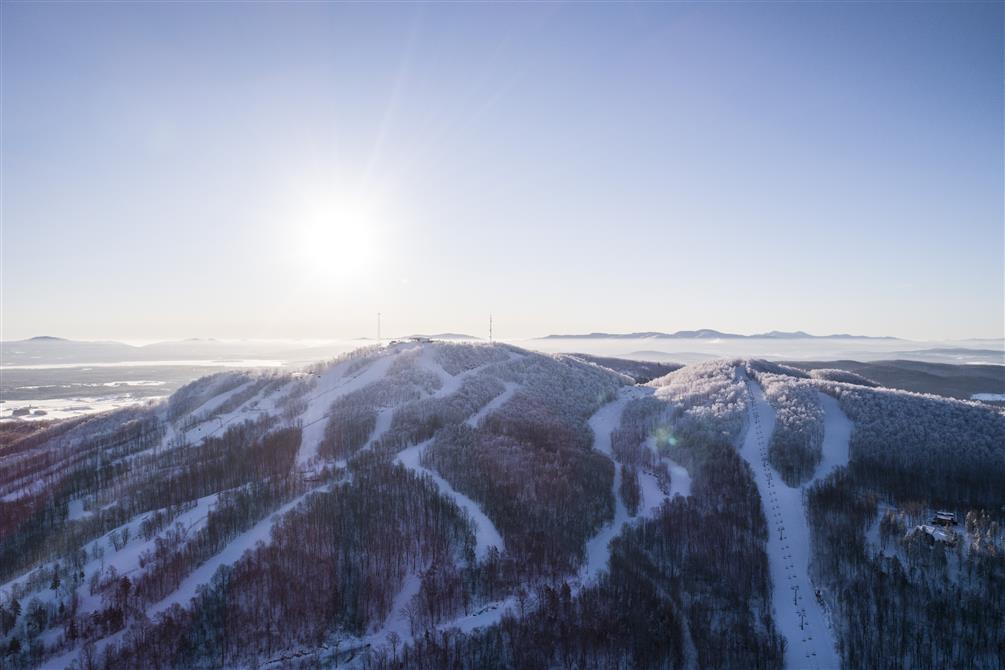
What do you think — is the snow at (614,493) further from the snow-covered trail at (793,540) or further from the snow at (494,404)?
the snow at (494,404)

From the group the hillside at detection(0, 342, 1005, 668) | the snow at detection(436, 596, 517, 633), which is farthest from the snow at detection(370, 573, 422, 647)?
the snow at detection(436, 596, 517, 633)

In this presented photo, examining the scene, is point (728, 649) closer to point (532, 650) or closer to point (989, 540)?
point (532, 650)

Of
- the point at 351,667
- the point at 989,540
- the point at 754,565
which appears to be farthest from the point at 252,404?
the point at 989,540

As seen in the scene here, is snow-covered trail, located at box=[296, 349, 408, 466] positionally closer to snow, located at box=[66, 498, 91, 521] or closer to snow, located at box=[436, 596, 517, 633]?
snow, located at box=[66, 498, 91, 521]

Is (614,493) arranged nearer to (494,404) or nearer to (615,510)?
(615,510)

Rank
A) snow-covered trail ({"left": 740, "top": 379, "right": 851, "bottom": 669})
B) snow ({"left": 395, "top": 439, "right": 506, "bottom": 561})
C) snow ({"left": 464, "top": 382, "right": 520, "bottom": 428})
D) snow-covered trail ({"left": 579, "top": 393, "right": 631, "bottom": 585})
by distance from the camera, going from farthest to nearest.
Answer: snow ({"left": 464, "top": 382, "right": 520, "bottom": 428})
snow ({"left": 395, "top": 439, "right": 506, "bottom": 561})
snow-covered trail ({"left": 579, "top": 393, "right": 631, "bottom": 585})
snow-covered trail ({"left": 740, "top": 379, "right": 851, "bottom": 669})

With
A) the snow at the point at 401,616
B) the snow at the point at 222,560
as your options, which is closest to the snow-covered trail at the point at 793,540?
the snow at the point at 401,616
